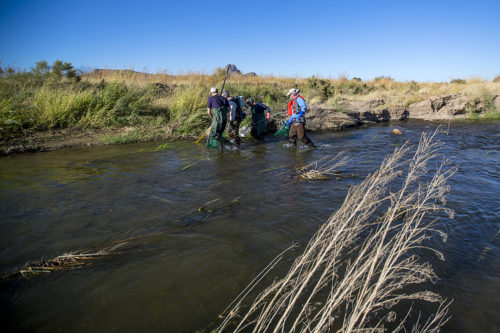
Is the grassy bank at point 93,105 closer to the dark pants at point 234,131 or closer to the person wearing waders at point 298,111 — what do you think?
the dark pants at point 234,131

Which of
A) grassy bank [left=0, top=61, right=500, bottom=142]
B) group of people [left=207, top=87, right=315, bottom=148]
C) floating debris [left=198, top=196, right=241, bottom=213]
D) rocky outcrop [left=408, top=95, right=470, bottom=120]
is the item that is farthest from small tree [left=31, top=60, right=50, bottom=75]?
rocky outcrop [left=408, top=95, right=470, bottom=120]

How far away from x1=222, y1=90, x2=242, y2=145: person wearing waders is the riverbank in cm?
222

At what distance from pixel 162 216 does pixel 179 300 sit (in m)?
1.94

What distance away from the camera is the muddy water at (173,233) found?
2473 millimetres

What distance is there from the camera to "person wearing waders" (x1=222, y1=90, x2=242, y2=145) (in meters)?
9.80

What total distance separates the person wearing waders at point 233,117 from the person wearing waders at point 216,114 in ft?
2.07

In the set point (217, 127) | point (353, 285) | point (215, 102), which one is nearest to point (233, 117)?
point (217, 127)

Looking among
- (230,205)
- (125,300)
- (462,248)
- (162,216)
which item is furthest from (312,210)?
(125,300)

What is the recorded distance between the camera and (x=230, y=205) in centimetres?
477

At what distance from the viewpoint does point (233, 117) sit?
9.91 meters

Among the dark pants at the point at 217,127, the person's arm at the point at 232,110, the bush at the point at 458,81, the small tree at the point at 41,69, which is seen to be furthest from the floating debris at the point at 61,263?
the bush at the point at 458,81

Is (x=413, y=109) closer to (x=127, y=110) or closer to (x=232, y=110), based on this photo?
(x=232, y=110)

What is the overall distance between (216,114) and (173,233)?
5.80 meters

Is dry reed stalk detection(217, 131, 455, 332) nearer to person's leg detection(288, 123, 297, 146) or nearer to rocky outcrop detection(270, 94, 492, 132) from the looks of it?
person's leg detection(288, 123, 297, 146)
